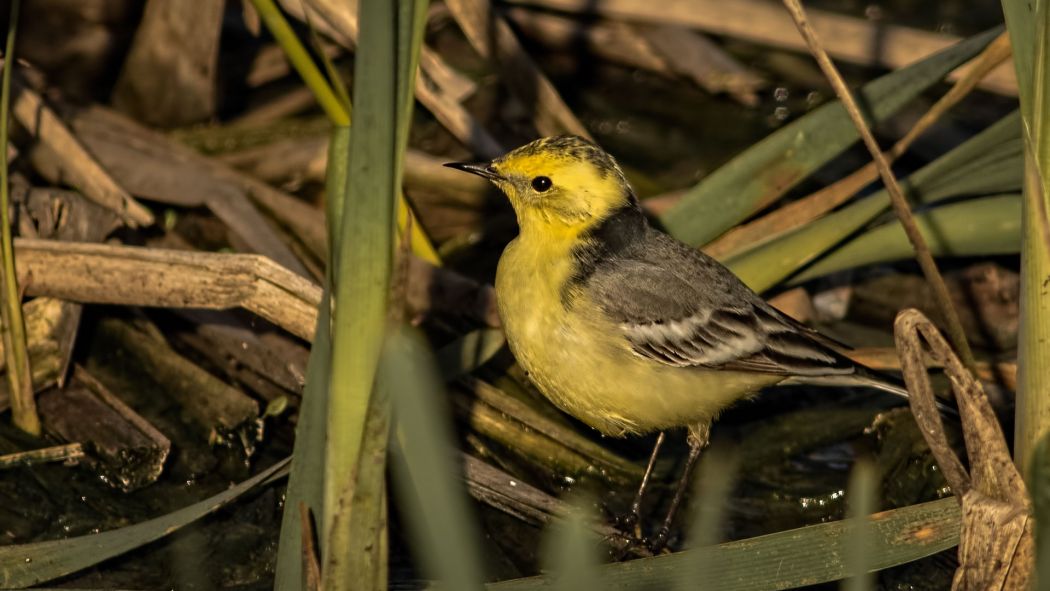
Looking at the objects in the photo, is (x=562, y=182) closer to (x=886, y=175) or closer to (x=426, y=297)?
(x=426, y=297)

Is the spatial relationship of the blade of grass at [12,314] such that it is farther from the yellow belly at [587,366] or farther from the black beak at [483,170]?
the yellow belly at [587,366]

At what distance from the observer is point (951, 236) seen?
599 cm

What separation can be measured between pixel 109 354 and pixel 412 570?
79.1 inches

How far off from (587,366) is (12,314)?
237 cm

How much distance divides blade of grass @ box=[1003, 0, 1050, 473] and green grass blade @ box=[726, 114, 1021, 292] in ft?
5.65

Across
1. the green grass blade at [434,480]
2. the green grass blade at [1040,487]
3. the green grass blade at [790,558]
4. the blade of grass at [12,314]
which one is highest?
the blade of grass at [12,314]

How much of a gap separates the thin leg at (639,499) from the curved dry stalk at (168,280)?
1528 millimetres

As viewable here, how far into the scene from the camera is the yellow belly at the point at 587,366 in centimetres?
505

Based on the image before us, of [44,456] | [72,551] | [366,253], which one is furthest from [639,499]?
[366,253]

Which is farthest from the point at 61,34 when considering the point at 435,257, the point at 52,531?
the point at 52,531

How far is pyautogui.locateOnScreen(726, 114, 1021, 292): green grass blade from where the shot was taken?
584 centimetres

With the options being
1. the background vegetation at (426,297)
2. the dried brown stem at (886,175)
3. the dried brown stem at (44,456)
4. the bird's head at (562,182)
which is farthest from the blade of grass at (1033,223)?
the dried brown stem at (44,456)

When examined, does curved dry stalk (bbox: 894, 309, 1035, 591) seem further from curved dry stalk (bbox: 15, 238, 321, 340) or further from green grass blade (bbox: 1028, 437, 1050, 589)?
curved dry stalk (bbox: 15, 238, 321, 340)

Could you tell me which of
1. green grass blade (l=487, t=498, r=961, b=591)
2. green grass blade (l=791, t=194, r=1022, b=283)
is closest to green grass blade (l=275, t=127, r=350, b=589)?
green grass blade (l=487, t=498, r=961, b=591)
